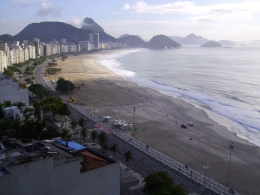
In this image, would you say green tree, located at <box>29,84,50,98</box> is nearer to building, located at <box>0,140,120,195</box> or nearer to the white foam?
building, located at <box>0,140,120,195</box>

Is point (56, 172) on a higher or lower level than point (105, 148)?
higher

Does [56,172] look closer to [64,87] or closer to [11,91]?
[11,91]

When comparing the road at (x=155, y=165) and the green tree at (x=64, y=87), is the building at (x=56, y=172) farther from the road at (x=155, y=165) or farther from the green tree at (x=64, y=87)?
the green tree at (x=64, y=87)

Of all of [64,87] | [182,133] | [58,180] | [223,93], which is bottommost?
[182,133]

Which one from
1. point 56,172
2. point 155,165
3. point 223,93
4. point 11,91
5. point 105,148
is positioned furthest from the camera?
point 223,93

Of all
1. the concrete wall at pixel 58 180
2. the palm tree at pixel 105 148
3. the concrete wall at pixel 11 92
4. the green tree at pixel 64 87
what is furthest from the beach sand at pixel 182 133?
the concrete wall at pixel 58 180

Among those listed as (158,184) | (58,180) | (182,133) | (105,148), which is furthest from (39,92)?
(58,180)
